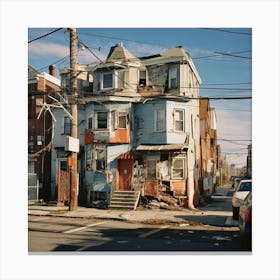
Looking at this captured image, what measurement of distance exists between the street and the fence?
14.6 feet

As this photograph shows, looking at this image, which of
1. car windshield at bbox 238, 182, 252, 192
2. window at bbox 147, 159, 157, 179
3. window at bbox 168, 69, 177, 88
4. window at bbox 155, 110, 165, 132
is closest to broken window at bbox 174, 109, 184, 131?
window at bbox 155, 110, 165, 132

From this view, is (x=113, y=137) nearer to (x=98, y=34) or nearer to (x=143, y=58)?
(x=143, y=58)

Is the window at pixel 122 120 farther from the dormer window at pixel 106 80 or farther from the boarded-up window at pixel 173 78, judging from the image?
the boarded-up window at pixel 173 78

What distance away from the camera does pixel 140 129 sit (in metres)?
16.7

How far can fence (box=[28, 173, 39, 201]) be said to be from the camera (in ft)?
53.6

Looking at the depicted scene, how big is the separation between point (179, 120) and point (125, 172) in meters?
3.48

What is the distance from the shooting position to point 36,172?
17656mm

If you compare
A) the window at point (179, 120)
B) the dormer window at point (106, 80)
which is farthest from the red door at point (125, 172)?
the dormer window at point (106, 80)

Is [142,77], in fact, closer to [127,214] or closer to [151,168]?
[151,168]

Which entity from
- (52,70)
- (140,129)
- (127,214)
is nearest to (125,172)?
(140,129)

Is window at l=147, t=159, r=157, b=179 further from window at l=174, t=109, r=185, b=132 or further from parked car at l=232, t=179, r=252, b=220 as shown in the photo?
parked car at l=232, t=179, r=252, b=220

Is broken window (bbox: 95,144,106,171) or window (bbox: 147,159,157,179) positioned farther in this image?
broken window (bbox: 95,144,106,171)
